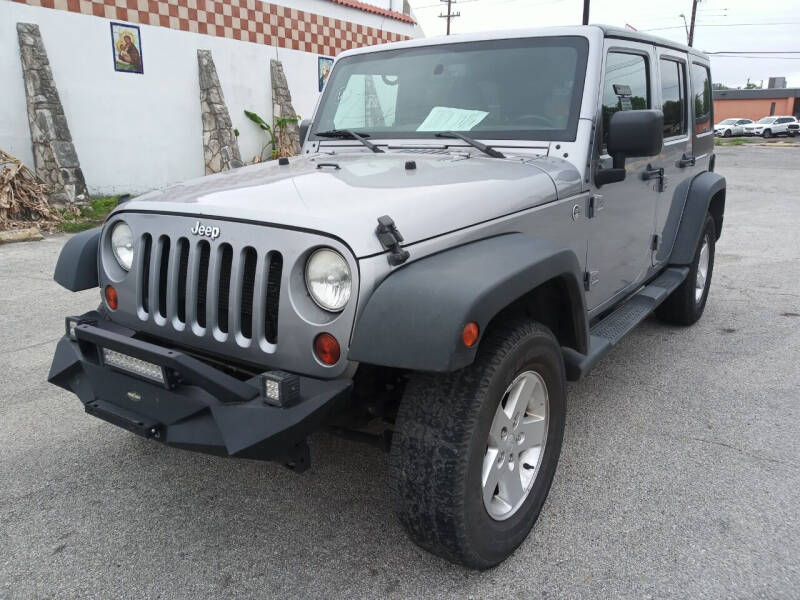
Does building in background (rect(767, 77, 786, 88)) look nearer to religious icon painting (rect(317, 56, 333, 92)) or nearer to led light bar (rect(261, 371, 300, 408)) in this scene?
religious icon painting (rect(317, 56, 333, 92))

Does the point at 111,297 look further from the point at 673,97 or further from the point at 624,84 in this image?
the point at 673,97

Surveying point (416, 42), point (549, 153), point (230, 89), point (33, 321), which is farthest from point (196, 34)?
point (549, 153)

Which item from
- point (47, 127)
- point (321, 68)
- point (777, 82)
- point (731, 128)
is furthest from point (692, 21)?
point (47, 127)

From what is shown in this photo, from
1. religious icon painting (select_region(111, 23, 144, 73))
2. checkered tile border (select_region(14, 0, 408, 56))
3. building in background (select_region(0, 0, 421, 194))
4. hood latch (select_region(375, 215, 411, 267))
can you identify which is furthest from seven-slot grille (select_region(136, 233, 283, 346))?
religious icon painting (select_region(111, 23, 144, 73))

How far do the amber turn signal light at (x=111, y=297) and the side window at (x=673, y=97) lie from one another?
3189 mm

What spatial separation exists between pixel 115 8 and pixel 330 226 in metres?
9.82

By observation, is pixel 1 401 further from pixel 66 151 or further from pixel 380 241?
pixel 66 151

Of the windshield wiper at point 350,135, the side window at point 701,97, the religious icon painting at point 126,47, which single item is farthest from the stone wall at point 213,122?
the windshield wiper at point 350,135

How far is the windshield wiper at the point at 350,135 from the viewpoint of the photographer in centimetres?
331

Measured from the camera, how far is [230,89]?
12.0m

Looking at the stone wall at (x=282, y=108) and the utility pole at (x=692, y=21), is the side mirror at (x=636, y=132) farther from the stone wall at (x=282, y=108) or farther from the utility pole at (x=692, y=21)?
the utility pole at (x=692, y=21)

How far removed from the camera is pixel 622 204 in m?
3.45

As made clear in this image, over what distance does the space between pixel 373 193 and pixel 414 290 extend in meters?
0.53

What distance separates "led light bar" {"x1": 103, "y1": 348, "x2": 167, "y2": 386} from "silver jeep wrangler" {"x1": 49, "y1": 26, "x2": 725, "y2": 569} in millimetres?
13
